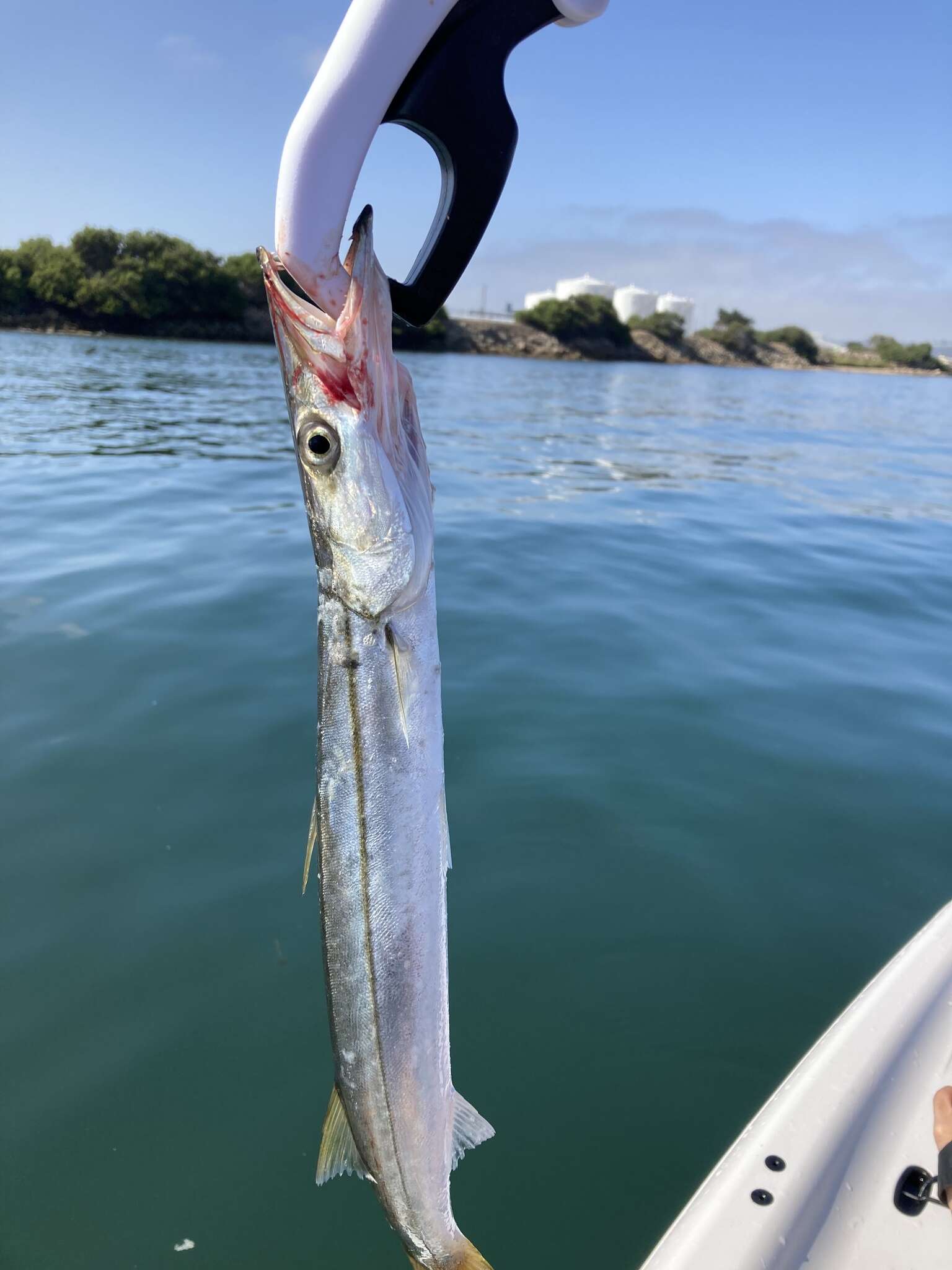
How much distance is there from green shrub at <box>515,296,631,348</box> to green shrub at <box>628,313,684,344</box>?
7.46 m

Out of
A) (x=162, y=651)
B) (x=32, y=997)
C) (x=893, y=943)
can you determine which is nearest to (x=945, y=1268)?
(x=893, y=943)

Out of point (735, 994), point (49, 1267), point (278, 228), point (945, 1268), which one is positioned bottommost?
point (49, 1267)

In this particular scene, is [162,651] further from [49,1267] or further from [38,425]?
[38,425]

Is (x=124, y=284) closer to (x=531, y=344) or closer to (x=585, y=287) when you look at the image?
(x=531, y=344)

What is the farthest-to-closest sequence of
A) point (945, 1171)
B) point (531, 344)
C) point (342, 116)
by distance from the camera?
point (531, 344) → point (945, 1171) → point (342, 116)

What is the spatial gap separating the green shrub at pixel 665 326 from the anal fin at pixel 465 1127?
106 meters

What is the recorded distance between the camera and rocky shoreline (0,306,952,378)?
66875 millimetres

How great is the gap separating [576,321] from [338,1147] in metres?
96.9

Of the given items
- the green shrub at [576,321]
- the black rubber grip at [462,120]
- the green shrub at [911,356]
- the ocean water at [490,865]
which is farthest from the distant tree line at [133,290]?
the green shrub at [911,356]

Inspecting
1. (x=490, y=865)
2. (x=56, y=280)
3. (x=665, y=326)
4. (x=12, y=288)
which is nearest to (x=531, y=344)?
(x=665, y=326)

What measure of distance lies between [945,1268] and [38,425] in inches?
770

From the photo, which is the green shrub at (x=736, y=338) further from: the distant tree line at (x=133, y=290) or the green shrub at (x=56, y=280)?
the green shrub at (x=56, y=280)

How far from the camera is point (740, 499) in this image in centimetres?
1427

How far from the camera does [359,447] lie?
1759 mm
